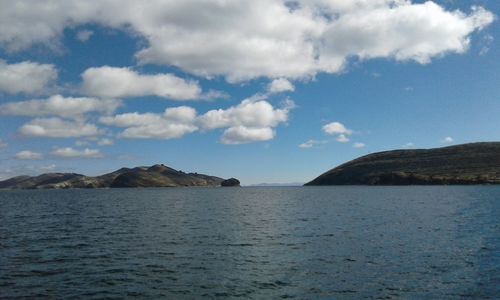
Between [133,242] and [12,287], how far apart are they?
76.0 ft

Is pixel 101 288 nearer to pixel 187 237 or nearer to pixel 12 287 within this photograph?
pixel 12 287

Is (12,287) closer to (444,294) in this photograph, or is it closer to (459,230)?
(444,294)

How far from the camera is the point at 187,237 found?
61.6 metres

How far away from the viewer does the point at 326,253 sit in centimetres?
4744

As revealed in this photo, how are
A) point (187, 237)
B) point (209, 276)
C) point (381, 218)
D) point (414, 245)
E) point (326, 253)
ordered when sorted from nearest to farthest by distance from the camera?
point (209, 276) < point (326, 253) < point (414, 245) < point (187, 237) < point (381, 218)

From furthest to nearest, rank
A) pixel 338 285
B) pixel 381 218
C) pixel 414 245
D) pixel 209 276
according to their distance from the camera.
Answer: pixel 381 218 < pixel 414 245 < pixel 209 276 < pixel 338 285

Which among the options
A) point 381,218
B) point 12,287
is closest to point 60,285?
point 12,287

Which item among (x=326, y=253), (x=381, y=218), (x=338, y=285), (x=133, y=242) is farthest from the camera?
(x=381, y=218)

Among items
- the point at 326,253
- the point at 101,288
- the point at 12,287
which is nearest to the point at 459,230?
the point at 326,253

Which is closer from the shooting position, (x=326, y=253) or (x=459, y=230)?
(x=326, y=253)

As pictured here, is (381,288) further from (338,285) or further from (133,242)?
(133,242)

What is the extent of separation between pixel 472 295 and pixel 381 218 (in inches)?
2185

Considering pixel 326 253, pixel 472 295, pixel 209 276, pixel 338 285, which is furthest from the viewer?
pixel 326 253

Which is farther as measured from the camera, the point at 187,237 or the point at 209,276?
the point at 187,237
